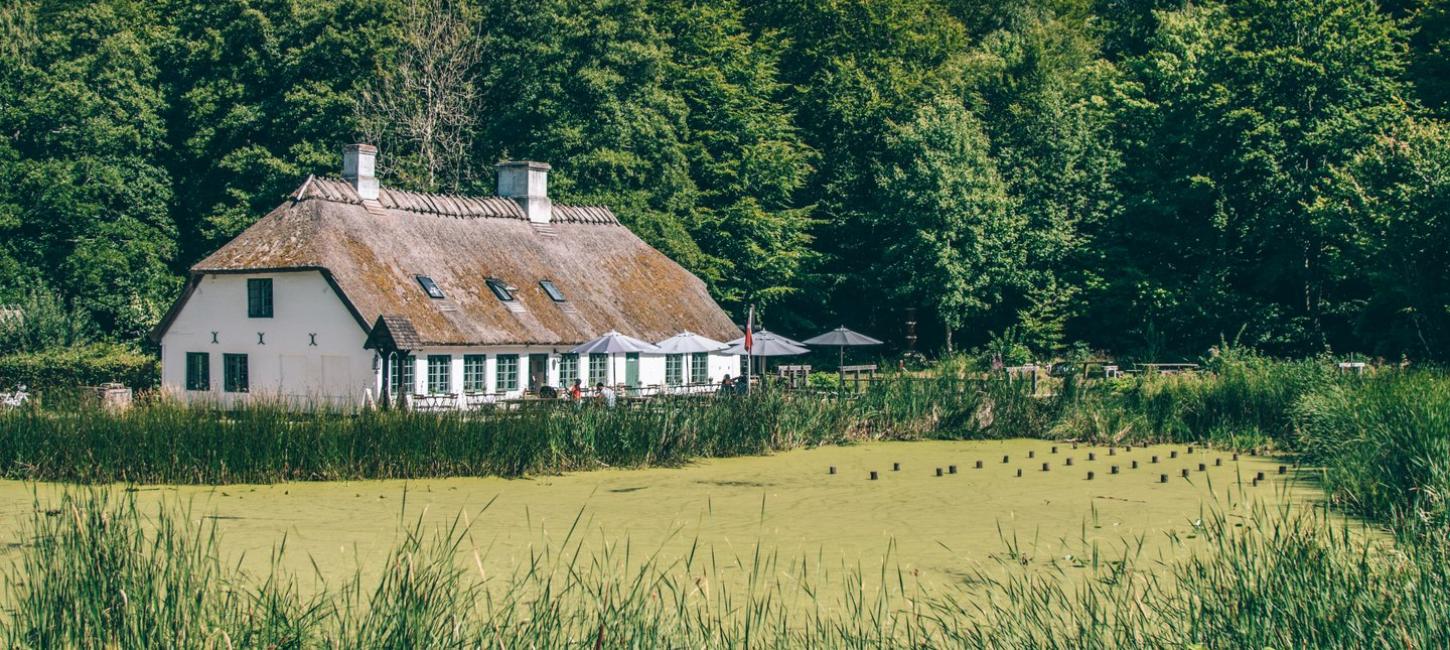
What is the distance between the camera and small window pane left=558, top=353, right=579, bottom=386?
1158 inches

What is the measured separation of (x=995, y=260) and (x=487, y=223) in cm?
1326

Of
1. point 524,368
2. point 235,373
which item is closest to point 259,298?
point 235,373

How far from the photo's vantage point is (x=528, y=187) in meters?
33.0

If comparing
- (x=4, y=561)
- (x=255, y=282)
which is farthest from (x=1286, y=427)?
(x=255, y=282)

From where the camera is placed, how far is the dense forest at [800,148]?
33625 mm

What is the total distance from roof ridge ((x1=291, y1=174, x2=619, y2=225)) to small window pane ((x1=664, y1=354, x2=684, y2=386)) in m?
4.04

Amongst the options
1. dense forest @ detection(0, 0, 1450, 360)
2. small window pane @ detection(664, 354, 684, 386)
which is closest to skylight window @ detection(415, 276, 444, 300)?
small window pane @ detection(664, 354, 684, 386)

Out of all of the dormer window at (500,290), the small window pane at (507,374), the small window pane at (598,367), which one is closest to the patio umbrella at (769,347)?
the small window pane at (598,367)

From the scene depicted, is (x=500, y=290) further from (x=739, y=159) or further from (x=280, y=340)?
(x=739, y=159)

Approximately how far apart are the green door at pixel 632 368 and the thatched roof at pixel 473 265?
525mm

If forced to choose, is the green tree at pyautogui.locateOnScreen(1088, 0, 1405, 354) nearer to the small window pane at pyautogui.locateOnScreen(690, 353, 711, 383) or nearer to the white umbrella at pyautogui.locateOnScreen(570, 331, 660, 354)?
the small window pane at pyautogui.locateOnScreen(690, 353, 711, 383)

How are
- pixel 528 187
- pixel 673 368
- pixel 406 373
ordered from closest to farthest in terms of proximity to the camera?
1. pixel 406 373
2. pixel 673 368
3. pixel 528 187

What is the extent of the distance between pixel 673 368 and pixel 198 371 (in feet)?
30.6

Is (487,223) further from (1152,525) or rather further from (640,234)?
(1152,525)
